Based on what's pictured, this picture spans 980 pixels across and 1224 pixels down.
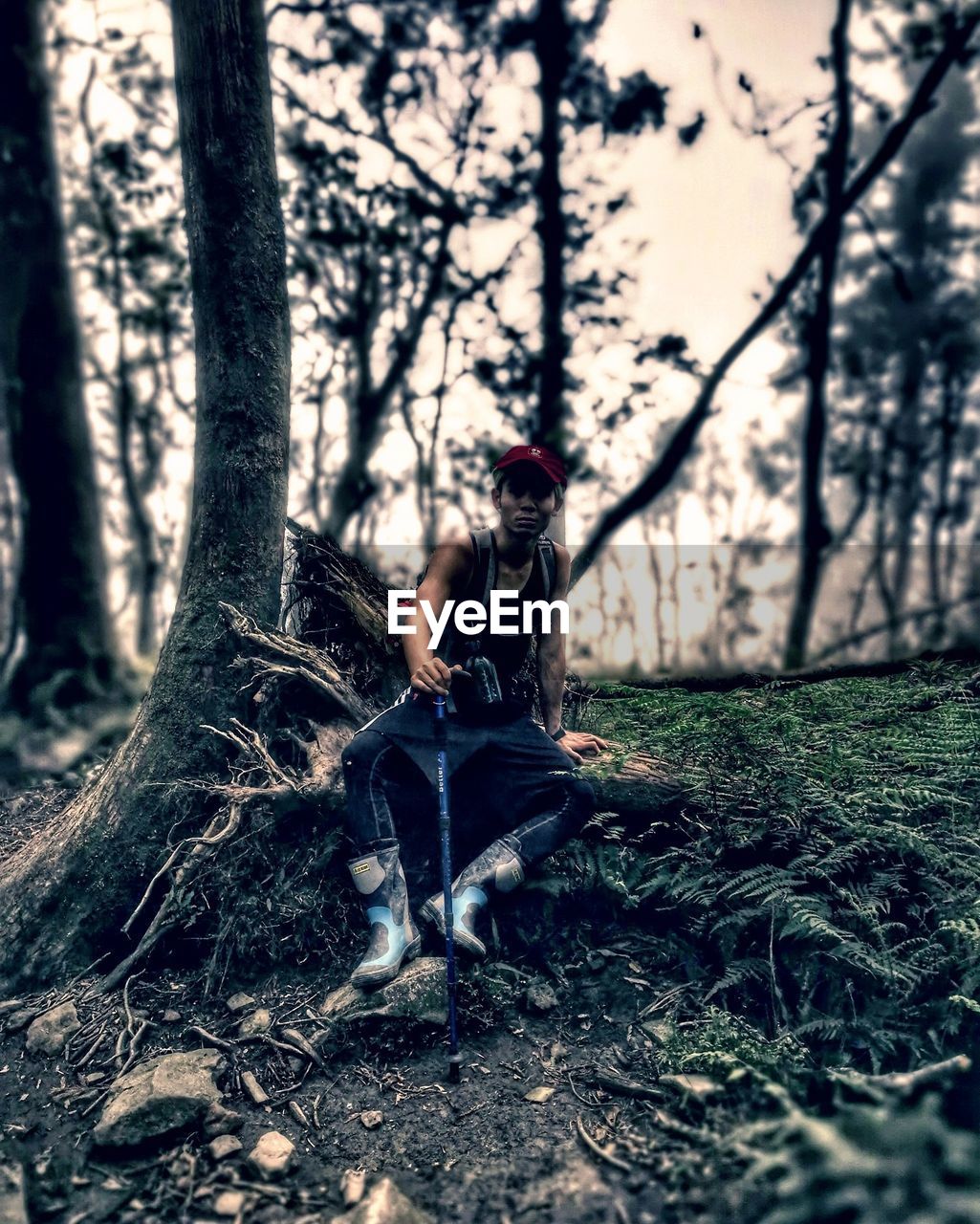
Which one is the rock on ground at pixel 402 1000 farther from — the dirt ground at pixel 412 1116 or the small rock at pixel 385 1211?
the small rock at pixel 385 1211

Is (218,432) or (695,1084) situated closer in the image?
(695,1084)

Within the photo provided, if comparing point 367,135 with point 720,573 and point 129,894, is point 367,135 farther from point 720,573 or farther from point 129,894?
point 129,894

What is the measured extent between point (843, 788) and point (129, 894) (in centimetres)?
383

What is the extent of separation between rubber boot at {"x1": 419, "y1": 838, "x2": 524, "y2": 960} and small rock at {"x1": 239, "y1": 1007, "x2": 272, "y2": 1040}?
2.71ft

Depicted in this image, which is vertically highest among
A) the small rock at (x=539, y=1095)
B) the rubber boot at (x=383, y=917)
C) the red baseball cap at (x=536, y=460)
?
the red baseball cap at (x=536, y=460)

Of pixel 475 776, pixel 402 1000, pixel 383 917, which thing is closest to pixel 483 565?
pixel 475 776

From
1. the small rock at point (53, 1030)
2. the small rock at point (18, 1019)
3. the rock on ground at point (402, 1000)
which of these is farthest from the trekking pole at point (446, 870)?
the small rock at point (18, 1019)

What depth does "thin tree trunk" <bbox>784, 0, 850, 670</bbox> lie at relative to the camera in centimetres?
1118

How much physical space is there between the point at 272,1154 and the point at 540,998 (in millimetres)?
1290

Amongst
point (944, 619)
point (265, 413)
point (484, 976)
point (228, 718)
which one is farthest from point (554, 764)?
point (944, 619)

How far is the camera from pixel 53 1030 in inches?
140

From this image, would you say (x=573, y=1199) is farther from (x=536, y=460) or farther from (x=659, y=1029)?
(x=536, y=460)

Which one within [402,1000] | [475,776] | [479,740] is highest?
[479,740]

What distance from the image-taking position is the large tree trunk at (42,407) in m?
8.91
